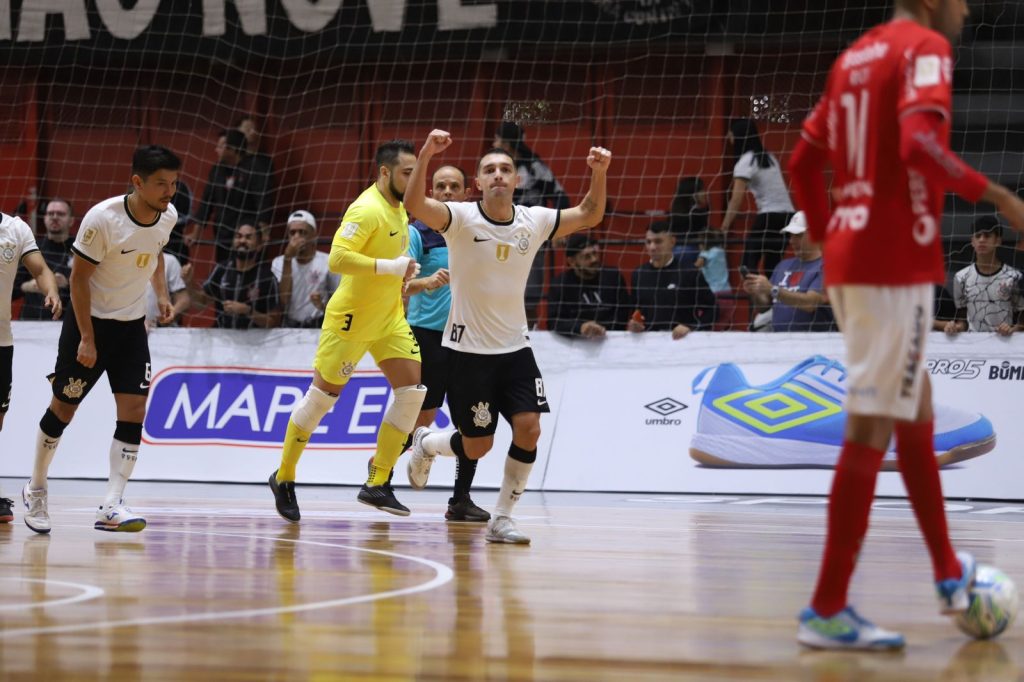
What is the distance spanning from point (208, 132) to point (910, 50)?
12836mm

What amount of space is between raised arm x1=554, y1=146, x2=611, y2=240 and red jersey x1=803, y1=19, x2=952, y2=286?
114 inches

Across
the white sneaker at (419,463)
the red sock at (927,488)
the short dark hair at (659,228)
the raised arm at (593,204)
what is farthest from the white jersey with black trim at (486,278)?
the short dark hair at (659,228)

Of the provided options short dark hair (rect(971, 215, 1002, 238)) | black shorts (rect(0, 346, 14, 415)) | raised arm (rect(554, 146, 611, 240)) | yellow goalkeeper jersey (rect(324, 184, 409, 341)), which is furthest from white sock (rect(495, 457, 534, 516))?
short dark hair (rect(971, 215, 1002, 238))

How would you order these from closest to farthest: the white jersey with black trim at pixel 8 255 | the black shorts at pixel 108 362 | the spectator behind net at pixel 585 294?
the black shorts at pixel 108 362 < the white jersey with black trim at pixel 8 255 < the spectator behind net at pixel 585 294

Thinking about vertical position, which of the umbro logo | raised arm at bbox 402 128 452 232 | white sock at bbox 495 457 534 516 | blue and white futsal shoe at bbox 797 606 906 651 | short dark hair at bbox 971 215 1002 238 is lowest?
white sock at bbox 495 457 534 516

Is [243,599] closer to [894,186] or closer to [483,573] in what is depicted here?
[483,573]

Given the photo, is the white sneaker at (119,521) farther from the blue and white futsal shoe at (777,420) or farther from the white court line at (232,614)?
the blue and white futsal shoe at (777,420)

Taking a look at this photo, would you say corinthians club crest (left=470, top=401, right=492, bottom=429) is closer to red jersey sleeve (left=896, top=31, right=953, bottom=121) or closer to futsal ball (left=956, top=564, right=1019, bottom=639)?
futsal ball (left=956, top=564, right=1019, bottom=639)

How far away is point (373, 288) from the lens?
7.89m

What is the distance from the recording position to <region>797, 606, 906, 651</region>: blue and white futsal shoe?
12.0 ft

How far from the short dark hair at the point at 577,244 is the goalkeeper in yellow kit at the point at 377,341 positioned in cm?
370

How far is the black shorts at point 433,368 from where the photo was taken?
8750 millimetres

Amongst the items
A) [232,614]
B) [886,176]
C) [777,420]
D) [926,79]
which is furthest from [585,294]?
[926,79]

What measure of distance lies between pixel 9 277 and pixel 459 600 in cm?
429
